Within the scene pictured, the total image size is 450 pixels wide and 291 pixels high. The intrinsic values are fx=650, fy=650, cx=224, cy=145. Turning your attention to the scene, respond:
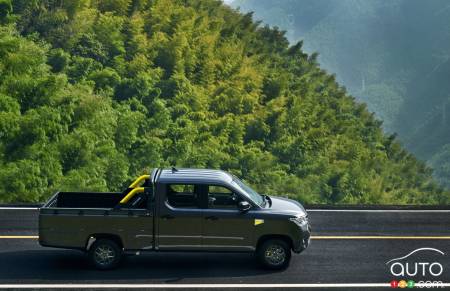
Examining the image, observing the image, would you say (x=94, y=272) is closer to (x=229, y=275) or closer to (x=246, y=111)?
(x=229, y=275)

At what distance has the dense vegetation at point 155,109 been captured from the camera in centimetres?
4019

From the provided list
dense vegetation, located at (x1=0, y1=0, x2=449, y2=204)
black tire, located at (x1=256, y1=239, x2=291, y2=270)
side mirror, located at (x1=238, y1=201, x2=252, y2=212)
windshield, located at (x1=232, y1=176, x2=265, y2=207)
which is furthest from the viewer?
dense vegetation, located at (x1=0, y1=0, x2=449, y2=204)

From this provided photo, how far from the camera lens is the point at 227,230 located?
44.1ft

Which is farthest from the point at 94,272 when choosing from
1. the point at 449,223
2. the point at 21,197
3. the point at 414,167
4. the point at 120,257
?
the point at 414,167

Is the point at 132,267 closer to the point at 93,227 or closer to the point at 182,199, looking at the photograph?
the point at 93,227

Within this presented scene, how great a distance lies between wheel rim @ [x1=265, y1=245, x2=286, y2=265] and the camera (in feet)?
44.9

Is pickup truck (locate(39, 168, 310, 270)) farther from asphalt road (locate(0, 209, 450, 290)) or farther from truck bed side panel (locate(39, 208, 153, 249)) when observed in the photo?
asphalt road (locate(0, 209, 450, 290))

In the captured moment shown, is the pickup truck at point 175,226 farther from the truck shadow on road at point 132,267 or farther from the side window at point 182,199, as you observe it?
the truck shadow on road at point 132,267

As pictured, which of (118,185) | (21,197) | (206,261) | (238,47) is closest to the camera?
(206,261)

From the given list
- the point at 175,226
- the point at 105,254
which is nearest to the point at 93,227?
the point at 105,254

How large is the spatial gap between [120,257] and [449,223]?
10.2 metres

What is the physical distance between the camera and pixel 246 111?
72000mm

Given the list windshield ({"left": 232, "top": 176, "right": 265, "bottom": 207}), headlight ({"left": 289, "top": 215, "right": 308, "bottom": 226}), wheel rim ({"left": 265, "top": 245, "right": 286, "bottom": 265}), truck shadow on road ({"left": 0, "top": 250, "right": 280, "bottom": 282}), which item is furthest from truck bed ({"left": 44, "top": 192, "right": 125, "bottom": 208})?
headlight ({"left": 289, "top": 215, "right": 308, "bottom": 226})

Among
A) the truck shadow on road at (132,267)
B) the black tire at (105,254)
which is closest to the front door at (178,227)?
the truck shadow on road at (132,267)
